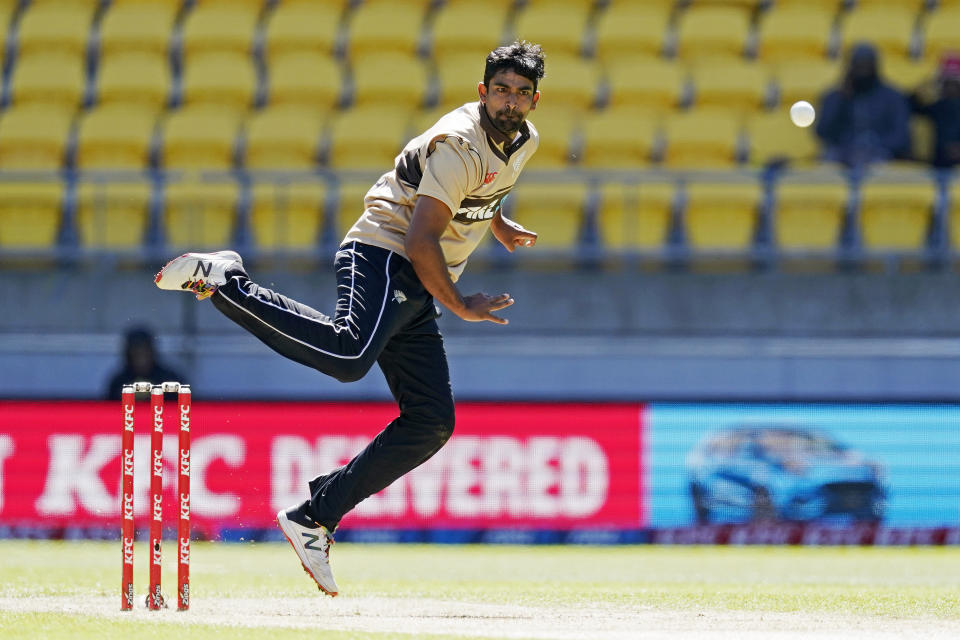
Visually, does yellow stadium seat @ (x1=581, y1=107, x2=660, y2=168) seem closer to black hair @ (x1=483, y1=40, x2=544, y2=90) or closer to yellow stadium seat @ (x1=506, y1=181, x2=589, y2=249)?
yellow stadium seat @ (x1=506, y1=181, x2=589, y2=249)

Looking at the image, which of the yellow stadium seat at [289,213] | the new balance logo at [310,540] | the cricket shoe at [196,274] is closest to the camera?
the cricket shoe at [196,274]

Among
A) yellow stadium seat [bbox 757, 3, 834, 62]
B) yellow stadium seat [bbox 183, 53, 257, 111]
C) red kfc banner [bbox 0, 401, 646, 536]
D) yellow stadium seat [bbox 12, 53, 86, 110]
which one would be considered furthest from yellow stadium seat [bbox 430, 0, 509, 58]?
red kfc banner [bbox 0, 401, 646, 536]

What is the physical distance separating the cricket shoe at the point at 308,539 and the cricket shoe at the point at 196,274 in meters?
1.07

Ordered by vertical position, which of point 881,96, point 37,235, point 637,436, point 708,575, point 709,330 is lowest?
point 708,575

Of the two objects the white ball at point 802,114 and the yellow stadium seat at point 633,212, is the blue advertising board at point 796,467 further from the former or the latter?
the white ball at point 802,114

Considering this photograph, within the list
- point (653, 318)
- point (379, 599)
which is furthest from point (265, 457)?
point (379, 599)

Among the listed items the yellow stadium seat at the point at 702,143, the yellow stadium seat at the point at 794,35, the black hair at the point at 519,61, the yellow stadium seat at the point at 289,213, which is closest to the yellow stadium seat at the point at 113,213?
the yellow stadium seat at the point at 289,213

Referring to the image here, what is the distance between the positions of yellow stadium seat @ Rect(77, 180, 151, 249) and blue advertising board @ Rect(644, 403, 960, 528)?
449 cm

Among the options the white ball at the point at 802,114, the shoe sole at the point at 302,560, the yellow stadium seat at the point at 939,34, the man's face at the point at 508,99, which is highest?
the yellow stadium seat at the point at 939,34

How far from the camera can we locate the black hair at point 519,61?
6.27 meters

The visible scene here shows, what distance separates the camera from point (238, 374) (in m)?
12.4

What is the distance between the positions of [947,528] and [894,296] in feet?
6.95

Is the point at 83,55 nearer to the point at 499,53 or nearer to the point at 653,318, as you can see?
the point at 653,318

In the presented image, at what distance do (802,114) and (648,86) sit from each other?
1.51m
